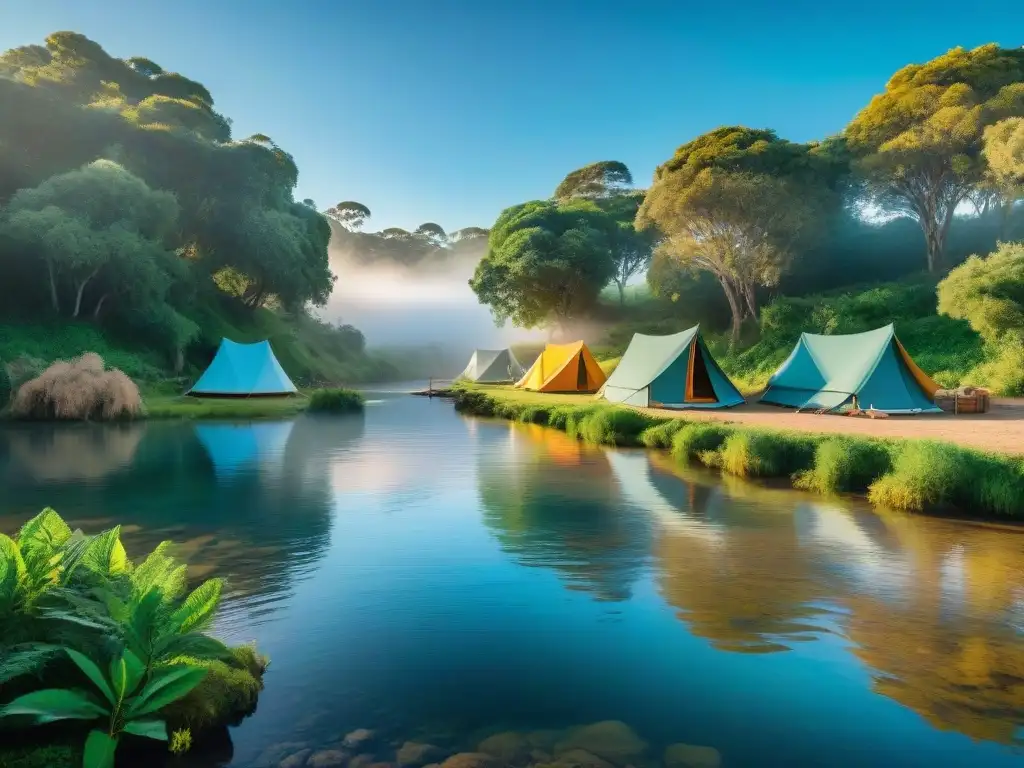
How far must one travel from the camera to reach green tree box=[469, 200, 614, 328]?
149 feet

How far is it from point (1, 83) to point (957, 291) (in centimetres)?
4440

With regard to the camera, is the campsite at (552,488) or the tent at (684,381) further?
the tent at (684,381)

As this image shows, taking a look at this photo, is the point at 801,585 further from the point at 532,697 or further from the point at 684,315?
the point at 684,315

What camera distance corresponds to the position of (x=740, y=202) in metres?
31.6

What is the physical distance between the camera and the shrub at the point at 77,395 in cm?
2505

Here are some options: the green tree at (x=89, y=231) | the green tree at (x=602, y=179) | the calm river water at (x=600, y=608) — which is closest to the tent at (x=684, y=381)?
the calm river water at (x=600, y=608)

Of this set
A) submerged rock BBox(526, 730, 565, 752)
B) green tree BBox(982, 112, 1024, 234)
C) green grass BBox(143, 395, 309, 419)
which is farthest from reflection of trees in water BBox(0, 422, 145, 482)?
green tree BBox(982, 112, 1024, 234)

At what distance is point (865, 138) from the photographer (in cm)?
3281

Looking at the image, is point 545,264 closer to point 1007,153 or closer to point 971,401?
point 1007,153

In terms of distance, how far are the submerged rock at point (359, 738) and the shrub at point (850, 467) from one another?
33.8ft

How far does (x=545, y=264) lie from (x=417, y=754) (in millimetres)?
41480

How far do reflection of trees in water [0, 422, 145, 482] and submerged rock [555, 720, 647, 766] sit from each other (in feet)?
42.9

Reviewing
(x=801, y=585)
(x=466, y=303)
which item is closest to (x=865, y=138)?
(x=801, y=585)

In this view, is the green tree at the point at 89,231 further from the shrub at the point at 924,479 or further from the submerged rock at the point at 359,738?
the submerged rock at the point at 359,738
